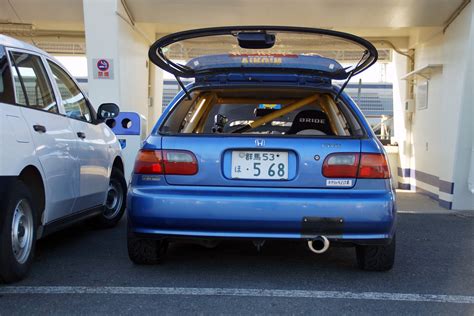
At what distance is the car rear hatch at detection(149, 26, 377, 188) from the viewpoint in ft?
11.4

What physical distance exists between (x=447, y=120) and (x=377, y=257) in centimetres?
514

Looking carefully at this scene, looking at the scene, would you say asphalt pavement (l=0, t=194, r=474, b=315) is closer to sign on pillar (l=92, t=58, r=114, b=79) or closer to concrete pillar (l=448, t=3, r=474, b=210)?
concrete pillar (l=448, t=3, r=474, b=210)

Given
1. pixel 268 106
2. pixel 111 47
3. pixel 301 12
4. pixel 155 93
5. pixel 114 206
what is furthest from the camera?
pixel 155 93

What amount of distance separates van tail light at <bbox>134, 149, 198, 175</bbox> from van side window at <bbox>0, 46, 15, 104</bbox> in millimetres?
957

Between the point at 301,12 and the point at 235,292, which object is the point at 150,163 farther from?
the point at 301,12

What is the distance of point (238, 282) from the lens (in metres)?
3.65

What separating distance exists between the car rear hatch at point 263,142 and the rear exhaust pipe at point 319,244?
344 millimetres

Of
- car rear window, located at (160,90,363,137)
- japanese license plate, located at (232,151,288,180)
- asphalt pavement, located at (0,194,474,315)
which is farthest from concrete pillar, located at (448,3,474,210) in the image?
japanese license plate, located at (232,151,288,180)

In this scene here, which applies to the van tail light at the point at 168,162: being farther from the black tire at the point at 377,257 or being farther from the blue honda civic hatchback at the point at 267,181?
the black tire at the point at 377,257

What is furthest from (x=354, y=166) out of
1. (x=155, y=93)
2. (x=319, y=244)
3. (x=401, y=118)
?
(x=155, y=93)

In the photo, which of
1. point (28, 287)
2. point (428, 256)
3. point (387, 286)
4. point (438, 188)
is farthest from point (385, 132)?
point (28, 287)

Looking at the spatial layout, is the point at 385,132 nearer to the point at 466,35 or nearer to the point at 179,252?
the point at 466,35

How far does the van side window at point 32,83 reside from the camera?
3.78 metres

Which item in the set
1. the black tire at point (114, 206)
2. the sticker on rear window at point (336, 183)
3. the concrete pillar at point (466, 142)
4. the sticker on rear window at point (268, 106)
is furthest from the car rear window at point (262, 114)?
the concrete pillar at point (466, 142)
